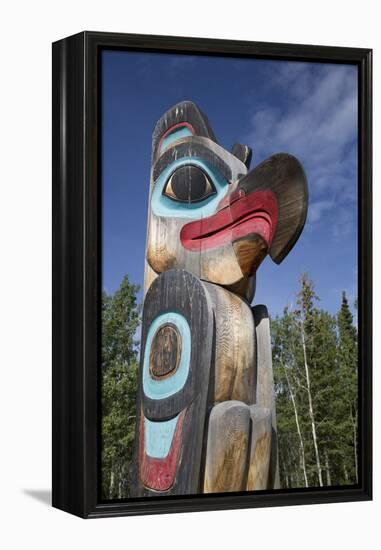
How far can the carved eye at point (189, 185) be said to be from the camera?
40.5 feet

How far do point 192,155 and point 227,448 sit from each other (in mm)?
2478

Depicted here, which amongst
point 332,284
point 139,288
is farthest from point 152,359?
point 332,284

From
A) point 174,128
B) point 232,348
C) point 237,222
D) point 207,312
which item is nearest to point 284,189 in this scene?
point 237,222

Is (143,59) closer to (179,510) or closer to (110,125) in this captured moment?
(110,125)

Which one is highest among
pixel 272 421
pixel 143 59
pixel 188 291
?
pixel 143 59

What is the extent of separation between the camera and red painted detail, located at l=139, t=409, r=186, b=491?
12.1 meters

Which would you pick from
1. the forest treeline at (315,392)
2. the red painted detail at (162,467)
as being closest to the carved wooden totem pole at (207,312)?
the red painted detail at (162,467)

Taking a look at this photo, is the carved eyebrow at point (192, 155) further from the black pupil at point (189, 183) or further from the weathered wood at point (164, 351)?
the weathered wood at point (164, 351)

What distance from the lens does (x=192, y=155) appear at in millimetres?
12391

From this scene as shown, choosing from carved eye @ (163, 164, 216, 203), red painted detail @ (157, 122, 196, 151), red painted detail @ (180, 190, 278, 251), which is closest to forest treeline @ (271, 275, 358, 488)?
red painted detail @ (180, 190, 278, 251)

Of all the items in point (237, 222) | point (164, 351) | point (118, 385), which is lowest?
point (118, 385)

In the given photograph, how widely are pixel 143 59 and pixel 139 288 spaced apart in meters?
1.90

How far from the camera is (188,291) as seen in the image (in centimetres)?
1223

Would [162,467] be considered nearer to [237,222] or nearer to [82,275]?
[82,275]
